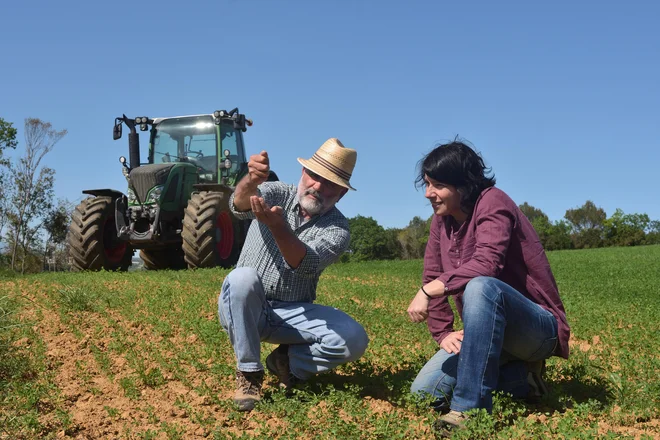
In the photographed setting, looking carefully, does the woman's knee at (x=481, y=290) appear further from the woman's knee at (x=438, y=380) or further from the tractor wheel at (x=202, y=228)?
the tractor wheel at (x=202, y=228)

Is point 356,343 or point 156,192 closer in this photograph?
point 356,343

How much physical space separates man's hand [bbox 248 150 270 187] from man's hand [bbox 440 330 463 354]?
1.41m

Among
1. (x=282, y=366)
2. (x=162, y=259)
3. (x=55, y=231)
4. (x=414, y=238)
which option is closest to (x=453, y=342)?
(x=282, y=366)

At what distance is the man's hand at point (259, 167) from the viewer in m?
3.74

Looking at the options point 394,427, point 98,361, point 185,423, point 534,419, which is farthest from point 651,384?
point 98,361

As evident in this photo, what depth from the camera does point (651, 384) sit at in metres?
3.92

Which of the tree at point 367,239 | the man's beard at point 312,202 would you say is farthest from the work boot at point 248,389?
the tree at point 367,239

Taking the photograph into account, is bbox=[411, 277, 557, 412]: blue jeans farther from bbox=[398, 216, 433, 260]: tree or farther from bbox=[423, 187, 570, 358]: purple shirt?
bbox=[398, 216, 433, 260]: tree

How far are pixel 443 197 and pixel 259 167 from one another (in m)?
1.08

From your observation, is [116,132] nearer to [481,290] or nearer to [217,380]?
[217,380]

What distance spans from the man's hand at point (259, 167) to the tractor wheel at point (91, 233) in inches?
331

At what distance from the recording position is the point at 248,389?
3859 mm

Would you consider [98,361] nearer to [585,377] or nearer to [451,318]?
[451,318]

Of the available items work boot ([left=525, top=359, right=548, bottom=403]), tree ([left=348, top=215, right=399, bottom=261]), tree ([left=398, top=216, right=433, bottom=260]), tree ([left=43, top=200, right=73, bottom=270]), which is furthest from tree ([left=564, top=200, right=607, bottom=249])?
work boot ([left=525, top=359, right=548, bottom=403])
